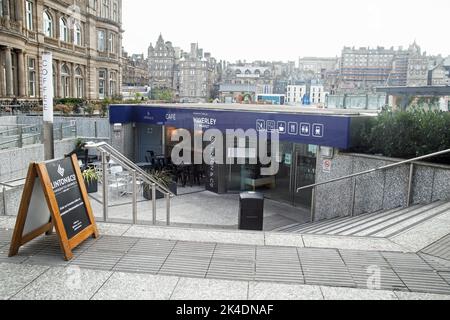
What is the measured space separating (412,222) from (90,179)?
32.6 feet

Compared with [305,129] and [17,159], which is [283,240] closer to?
[305,129]

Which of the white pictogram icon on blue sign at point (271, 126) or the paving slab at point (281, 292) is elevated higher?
the white pictogram icon on blue sign at point (271, 126)

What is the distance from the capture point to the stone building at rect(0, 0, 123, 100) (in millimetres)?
31578

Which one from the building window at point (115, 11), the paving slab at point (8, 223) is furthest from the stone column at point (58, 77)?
the paving slab at point (8, 223)

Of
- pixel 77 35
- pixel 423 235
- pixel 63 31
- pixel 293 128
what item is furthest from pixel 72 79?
pixel 423 235

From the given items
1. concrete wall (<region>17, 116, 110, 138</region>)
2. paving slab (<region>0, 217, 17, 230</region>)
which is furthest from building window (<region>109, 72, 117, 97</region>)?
paving slab (<region>0, 217, 17, 230</region>)

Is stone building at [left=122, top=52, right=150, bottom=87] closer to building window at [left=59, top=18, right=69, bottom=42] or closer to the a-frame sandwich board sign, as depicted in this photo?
building window at [left=59, top=18, right=69, bottom=42]

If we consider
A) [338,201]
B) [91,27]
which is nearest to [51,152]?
[338,201]

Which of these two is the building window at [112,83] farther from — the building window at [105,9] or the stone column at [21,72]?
the stone column at [21,72]

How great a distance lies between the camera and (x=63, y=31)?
4306 centimetres

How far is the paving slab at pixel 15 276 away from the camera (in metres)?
→ 4.61

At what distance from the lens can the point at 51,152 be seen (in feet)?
23.4

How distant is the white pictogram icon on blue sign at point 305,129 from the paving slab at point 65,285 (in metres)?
8.09
